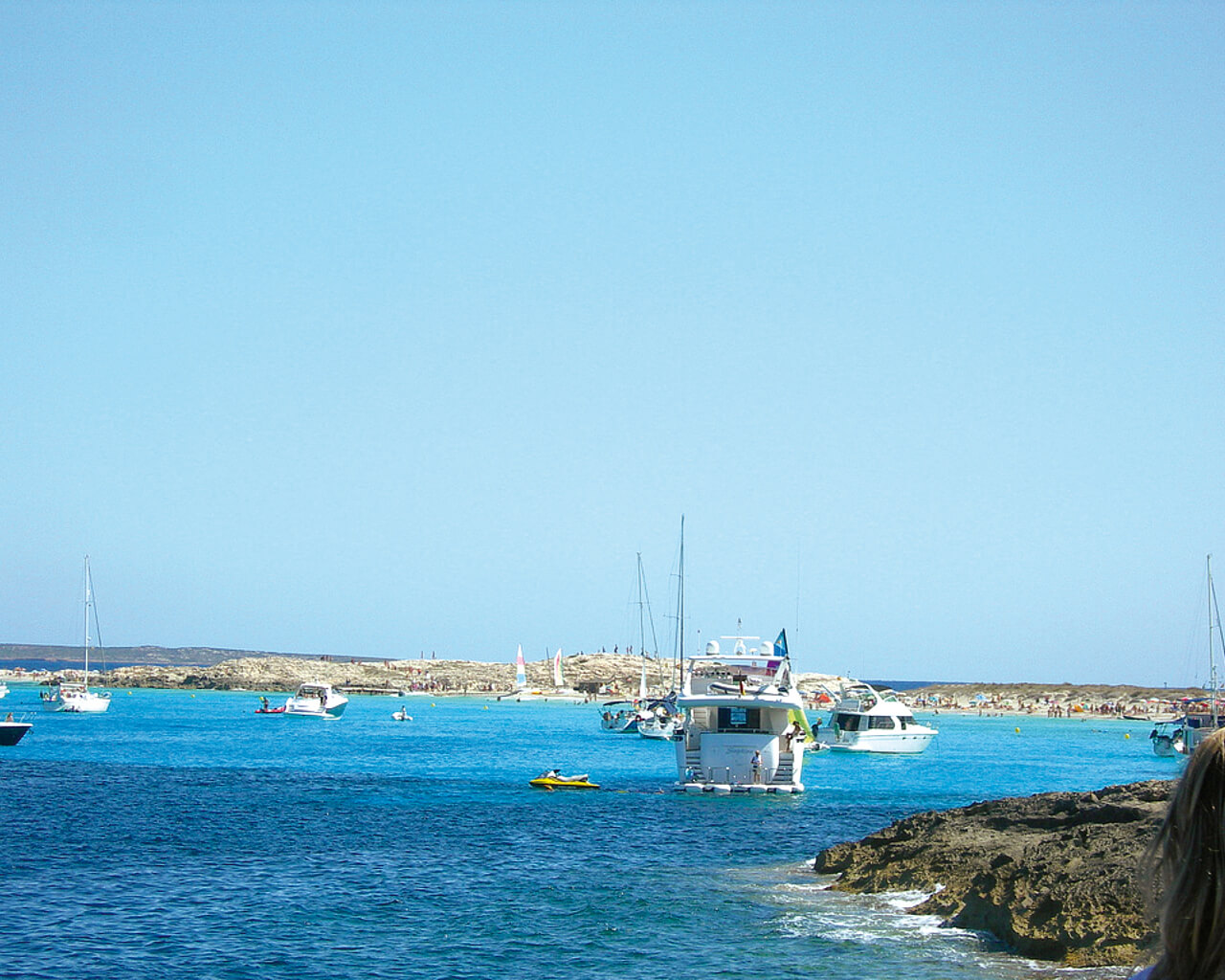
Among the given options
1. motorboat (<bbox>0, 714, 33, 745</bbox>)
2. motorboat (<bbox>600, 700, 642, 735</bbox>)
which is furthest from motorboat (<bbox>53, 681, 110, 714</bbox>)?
motorboat (<bbox>0, 714, 33, 745</bbox>)

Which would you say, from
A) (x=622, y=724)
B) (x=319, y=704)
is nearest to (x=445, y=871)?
(x=622, y=724)

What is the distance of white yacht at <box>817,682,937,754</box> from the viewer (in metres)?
83.9

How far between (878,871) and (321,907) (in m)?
13.0

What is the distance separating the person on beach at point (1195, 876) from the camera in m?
3.29

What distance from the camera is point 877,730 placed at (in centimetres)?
8400

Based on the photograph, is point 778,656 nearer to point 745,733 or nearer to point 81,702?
point 745,733

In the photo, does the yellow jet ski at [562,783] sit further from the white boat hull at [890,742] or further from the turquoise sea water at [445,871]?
the white boat hull at [890,742]

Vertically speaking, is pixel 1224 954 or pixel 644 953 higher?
pixel 1224 954

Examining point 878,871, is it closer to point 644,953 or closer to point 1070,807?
point 1070,807

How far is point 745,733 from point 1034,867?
28.2m

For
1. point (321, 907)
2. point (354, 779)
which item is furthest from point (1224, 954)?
point (354, 779)

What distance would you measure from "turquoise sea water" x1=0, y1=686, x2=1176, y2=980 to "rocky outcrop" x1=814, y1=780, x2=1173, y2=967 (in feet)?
2.54

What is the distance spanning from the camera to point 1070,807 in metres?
31.6

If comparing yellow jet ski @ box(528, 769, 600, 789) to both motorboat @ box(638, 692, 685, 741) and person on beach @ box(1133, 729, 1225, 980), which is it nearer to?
motorboat @ box(638, 692, 685, 741)
